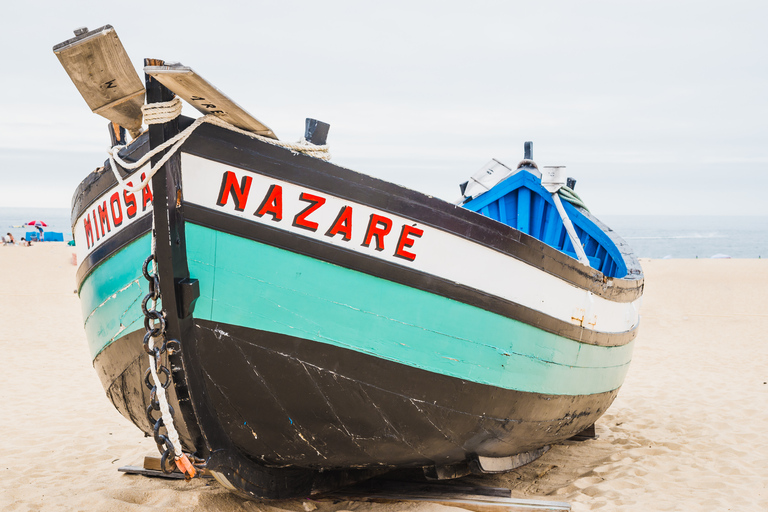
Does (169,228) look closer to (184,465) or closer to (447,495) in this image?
(184,465)

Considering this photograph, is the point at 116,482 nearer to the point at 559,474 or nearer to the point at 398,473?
the point at 398,473

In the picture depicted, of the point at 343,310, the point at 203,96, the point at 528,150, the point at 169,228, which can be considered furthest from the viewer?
the point at 528,150

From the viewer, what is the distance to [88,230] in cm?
314

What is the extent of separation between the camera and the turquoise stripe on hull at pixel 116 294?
9.12 feet

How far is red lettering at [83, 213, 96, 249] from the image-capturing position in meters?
3.10

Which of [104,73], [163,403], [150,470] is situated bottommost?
[150,470]

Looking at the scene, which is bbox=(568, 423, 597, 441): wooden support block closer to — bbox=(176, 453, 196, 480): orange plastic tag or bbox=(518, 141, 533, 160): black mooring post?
bbox=(518, 141, 533, 160): black mooring post

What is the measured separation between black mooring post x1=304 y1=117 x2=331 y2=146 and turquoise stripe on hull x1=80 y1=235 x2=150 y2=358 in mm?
884

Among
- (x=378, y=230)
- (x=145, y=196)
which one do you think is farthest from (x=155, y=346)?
(x=378, y=230)

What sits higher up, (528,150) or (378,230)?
(528,150)

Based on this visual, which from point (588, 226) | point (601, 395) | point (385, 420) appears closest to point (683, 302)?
point (588, 226)

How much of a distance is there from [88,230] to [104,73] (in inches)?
44.1

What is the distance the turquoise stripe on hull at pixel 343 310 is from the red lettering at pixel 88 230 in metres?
0.90

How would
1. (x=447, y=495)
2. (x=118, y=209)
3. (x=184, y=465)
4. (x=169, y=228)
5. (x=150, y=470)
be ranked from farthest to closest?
1. (x=150, y=470)
2. (x=447, y=495)
3. (x=118, y=209)
4. (x=184, y=465)
5. (x=169, y=228)
